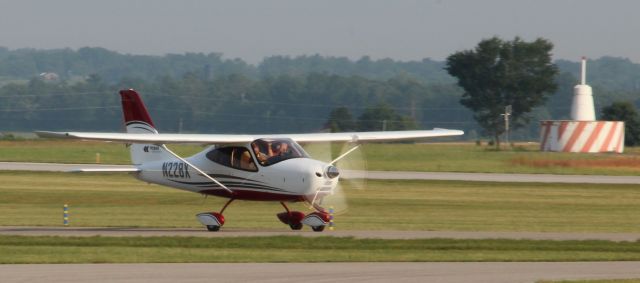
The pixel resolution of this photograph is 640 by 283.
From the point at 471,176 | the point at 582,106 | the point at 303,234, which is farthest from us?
the point at 582,106

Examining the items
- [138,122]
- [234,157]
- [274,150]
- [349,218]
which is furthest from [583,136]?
[274,150]

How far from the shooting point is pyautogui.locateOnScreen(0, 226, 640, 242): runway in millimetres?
26161

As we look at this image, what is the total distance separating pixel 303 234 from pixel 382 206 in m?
12.0

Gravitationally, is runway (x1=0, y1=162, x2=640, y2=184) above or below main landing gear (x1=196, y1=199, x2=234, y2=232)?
below

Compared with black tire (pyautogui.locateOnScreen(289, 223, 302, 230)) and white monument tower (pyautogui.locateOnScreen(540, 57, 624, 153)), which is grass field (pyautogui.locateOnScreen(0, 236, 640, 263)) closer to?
black tire (pyautogui.locateOnScreen(289, 223, 302, 230))

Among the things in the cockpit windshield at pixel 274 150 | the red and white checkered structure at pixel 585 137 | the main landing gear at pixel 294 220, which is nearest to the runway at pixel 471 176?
the red and white checkered structure at pixel 585 137

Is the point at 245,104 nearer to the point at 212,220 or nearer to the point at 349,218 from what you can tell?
the point at 349,218

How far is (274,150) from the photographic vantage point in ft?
92.4

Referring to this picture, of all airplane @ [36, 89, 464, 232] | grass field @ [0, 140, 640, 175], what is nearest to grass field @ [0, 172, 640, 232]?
airplane @ [36, 89, 464, 232]

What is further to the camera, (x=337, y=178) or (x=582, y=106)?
(x=582, y=106)

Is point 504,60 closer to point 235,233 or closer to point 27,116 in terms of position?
point 27,116

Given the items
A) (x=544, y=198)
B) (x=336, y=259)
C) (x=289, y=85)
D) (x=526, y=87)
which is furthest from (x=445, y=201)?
(x=289, y=85)
